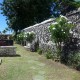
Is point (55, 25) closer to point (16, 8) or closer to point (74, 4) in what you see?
point (16, 8)

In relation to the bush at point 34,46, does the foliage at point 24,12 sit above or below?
above

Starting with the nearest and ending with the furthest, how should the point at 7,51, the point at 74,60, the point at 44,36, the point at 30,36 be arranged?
the point at 74,60 → the point at 7,51 → the point at 44,36 → the point at 30,36

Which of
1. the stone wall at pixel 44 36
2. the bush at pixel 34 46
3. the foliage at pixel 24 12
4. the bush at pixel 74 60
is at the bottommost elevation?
the bush at pixel 74 60

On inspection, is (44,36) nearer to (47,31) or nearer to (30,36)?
(47,31)

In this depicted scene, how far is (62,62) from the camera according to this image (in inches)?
504

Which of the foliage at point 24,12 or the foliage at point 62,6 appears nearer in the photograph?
the foliage at point 24,12

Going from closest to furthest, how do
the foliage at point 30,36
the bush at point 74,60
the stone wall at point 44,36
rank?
the bush at point 74,60 < the stone wall at point 44,36 < the foliage at point 30,36

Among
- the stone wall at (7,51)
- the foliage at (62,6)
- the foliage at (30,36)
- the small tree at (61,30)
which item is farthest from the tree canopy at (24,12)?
the small tree at (61,30)

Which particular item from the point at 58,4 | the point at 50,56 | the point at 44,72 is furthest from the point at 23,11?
the point at 44,72

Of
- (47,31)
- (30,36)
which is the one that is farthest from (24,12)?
(47,31)

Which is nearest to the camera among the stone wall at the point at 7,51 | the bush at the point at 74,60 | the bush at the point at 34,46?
the bush at the point at 74,60

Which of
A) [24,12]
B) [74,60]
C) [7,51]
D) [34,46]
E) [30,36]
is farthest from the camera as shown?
[24,12]

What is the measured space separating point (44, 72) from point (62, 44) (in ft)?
12.3

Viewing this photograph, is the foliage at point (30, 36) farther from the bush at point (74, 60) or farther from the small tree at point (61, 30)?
the bush at point (74, 60)
